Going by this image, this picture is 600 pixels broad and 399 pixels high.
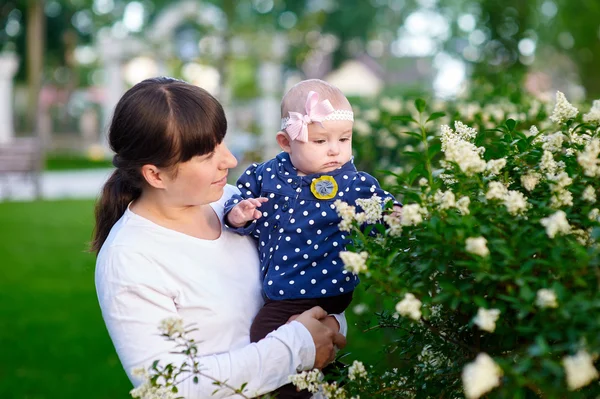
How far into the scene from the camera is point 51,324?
7719 mm

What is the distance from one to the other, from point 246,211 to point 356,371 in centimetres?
75

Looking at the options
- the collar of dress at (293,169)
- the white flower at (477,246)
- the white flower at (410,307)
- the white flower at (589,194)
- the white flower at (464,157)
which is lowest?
the collar of dress at (293,169)

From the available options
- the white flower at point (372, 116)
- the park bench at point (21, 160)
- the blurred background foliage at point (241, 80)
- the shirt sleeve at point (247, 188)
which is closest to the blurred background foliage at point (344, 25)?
the blurred background foliage at point (241, 80)

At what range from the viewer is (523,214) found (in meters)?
1.86

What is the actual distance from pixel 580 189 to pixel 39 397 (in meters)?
4.80

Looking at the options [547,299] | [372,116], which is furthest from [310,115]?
[372,116]

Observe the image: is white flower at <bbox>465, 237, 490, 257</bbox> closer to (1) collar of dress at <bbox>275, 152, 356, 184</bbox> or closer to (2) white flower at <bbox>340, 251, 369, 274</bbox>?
(2) white flower at <bbox>340, 251, 369, 274</bbox>

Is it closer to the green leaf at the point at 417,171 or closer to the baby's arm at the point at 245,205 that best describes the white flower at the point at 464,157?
the green leaf at the point at 417,171

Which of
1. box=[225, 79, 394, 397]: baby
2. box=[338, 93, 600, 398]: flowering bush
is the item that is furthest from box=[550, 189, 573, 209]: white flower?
box=[225, 79, 394, 397]: baby

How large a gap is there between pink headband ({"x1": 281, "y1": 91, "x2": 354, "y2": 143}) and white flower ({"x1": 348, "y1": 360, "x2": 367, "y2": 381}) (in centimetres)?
84

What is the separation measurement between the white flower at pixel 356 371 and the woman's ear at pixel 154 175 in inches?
35.7

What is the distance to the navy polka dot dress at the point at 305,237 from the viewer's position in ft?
8.77

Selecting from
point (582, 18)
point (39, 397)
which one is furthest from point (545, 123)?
point (582, 18)

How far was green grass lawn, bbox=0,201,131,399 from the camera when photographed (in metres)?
5.98
